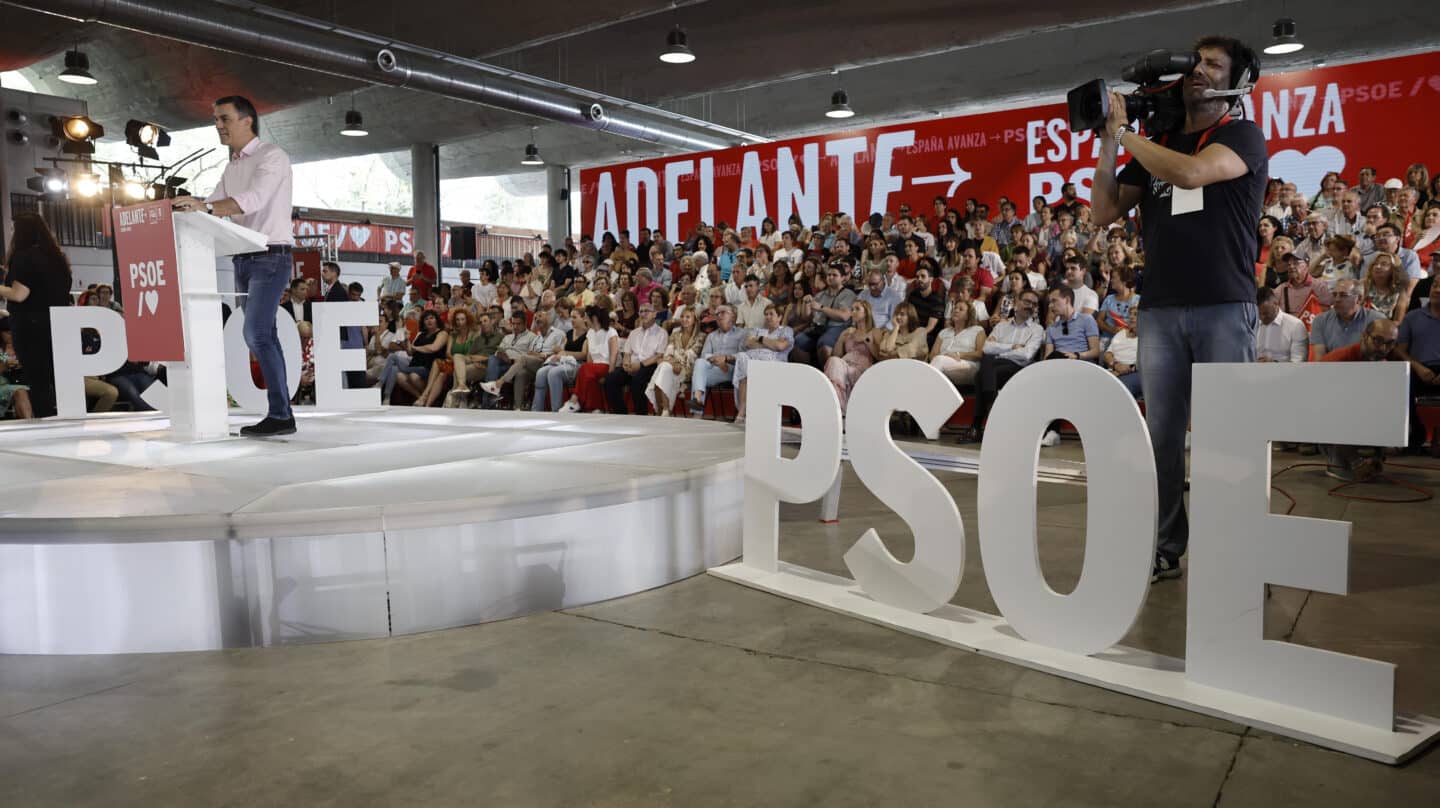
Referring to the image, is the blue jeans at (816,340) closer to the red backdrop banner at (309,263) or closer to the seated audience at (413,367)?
the seated audience at (413,367)

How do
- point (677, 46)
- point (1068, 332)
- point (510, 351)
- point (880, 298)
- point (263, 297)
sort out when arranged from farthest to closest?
point (677, 46) < point (510, 351) < point (880, 298) < point (1068, 332) < point (263, 297)

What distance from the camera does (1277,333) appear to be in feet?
20.1

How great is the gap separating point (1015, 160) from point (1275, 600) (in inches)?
340

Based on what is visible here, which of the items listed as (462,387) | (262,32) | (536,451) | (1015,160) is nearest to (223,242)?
(536,451)

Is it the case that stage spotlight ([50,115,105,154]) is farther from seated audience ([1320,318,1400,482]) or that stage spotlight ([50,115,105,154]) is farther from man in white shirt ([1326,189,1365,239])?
man in white shirt ([1326,189,1365,239])

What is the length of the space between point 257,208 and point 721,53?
10384 millimetres

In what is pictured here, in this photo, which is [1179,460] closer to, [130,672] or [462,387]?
[130,672]

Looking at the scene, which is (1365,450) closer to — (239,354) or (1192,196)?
(1192,196)

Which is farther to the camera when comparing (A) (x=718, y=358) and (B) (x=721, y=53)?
(B) (x=721, y=53)

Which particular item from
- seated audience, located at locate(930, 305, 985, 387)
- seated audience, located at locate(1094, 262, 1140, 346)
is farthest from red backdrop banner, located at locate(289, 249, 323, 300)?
seated audience, located at locate(1094, 262, 1140, 346)

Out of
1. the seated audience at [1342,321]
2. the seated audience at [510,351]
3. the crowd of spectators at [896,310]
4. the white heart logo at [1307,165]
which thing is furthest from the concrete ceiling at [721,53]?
the seated audience at [1342,321]

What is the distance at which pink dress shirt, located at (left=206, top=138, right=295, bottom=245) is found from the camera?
3.58 meters

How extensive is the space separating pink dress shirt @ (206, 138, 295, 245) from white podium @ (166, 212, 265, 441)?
105 mm

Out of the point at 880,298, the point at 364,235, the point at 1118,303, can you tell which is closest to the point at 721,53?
the point at 880,298
